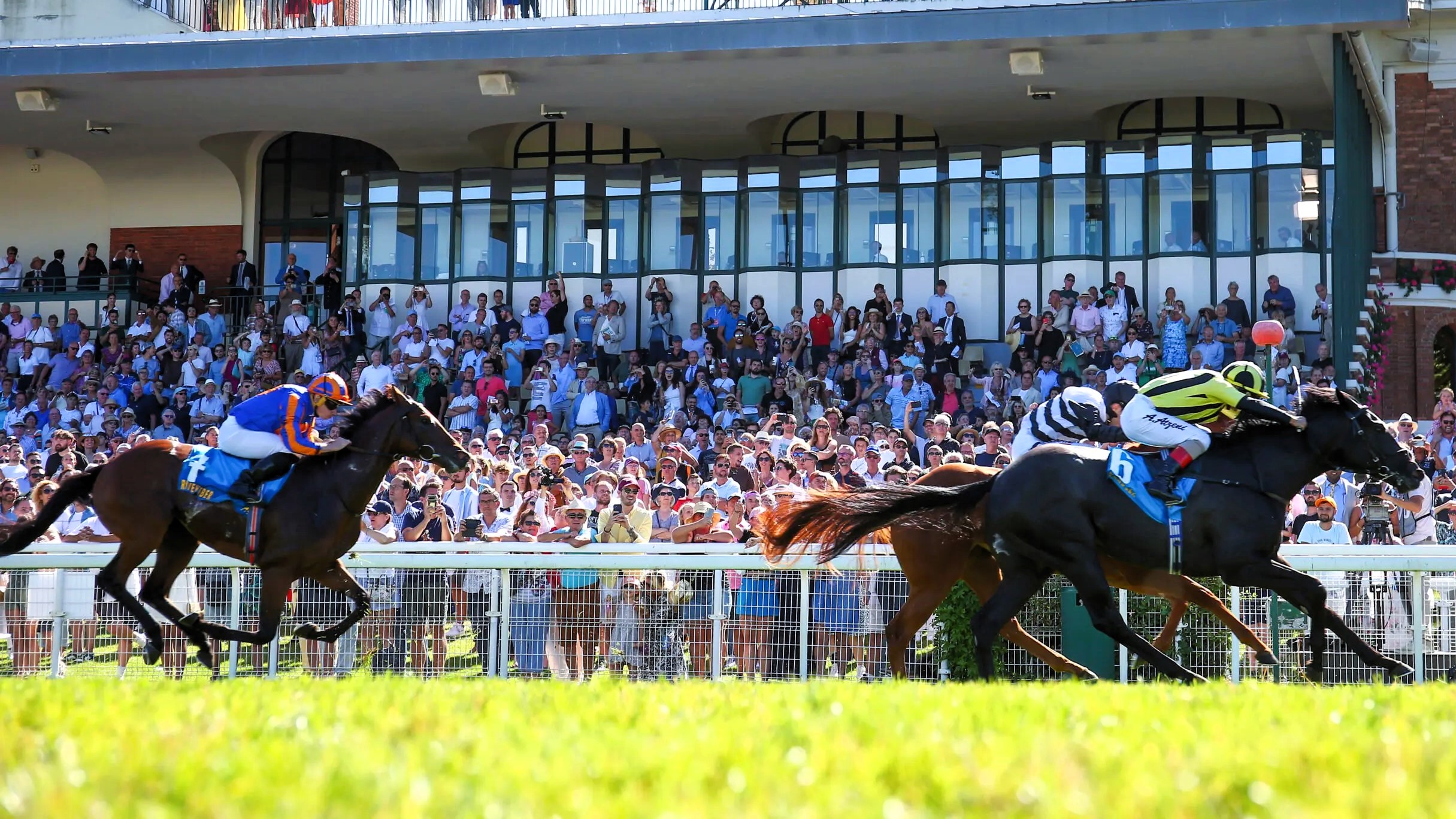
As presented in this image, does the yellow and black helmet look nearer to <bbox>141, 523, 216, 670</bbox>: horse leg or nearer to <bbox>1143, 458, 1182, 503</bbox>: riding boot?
<bbox>1143, 458, 1182, 503</bbox>: riding boot

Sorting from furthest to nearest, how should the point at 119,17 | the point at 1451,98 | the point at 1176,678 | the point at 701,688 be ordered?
the point at 119,17 → the point at 1451,98 → the point at 1176,678 → the point at 701,688

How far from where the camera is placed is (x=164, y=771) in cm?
359

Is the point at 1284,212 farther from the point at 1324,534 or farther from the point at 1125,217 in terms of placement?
the point at 1324,534

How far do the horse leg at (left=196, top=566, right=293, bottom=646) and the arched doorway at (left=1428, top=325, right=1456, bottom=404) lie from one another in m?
15.3

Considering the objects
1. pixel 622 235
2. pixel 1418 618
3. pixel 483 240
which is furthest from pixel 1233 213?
pixel 1418 618

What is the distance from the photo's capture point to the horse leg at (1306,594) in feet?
24.5

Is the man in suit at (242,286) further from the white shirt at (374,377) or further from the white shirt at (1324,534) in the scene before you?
the white shirt at (1324,534)

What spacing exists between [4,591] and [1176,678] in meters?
6.31

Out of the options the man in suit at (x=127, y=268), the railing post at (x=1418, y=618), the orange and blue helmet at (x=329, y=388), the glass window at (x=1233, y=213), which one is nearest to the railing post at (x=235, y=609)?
the orange and blue helmet at (x=329, y=388)

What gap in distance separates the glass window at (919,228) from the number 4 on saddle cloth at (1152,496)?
13402 mm

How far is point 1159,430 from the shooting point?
7941 millimetres

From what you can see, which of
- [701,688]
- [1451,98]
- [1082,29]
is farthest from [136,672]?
[1451,98]

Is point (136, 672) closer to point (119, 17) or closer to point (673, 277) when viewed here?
point (673, 277)

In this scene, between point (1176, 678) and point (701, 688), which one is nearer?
point (701, 688)
